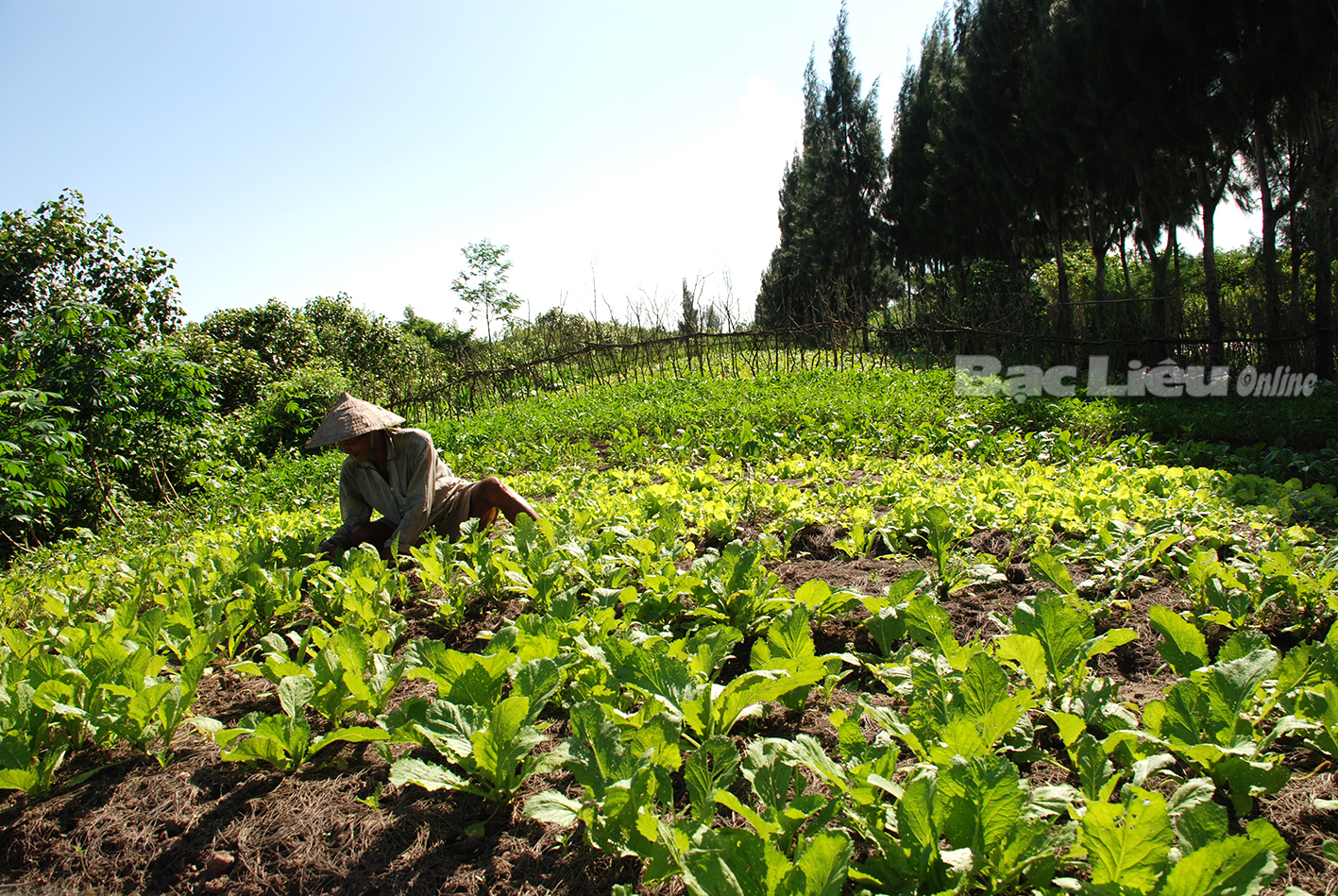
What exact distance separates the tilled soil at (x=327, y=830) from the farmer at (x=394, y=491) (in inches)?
77.6

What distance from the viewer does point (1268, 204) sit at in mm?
11203

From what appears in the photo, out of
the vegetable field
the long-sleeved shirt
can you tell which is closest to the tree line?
the vegetable field

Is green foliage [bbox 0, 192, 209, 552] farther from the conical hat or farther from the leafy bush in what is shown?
the conical hat

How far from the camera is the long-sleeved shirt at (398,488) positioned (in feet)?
13.6

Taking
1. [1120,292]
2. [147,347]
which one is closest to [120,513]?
[147,347]

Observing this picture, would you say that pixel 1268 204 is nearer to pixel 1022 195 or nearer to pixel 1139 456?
pixel 1022 195

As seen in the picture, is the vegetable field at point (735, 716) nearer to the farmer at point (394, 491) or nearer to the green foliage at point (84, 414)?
the farmer at point (394, 491)

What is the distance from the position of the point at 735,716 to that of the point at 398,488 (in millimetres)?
3140

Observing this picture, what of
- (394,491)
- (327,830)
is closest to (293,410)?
(394,491)

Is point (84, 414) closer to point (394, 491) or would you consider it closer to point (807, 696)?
point (394, 491)

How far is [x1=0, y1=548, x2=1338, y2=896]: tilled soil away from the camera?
1.50 meters

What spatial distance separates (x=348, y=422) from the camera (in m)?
3.87

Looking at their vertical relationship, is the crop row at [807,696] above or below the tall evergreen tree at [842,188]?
below

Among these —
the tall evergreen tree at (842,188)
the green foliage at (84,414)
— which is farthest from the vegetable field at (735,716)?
the tall evergreen tree at (842,188)
